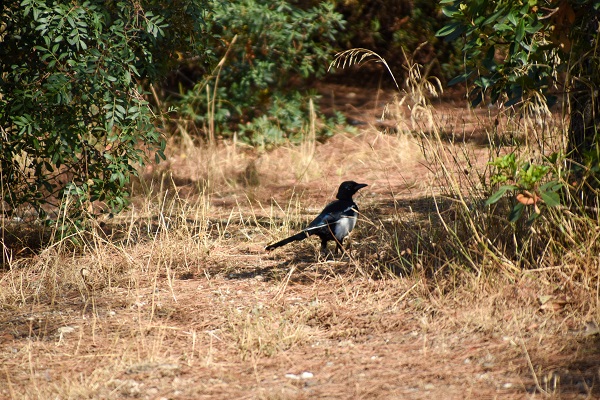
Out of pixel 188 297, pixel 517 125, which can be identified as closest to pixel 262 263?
pixel 188 297

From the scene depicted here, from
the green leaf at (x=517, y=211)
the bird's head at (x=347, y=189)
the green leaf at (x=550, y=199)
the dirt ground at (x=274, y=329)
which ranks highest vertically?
the green leaf at (x=550, y=199)

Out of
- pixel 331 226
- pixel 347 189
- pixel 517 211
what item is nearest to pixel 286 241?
pixel 331 226

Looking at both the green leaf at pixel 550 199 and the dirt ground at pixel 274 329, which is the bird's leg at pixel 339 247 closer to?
the dirt ground at pixel 274 329

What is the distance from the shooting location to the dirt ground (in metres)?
3.45

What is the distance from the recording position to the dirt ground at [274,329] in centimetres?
345

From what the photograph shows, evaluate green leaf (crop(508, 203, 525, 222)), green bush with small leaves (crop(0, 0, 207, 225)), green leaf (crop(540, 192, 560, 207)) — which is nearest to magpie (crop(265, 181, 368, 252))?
green bush with small leaves (crop(0, 0, 207, 225))

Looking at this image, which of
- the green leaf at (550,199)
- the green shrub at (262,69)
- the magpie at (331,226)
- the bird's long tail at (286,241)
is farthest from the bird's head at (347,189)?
the green shrub at (262,69)

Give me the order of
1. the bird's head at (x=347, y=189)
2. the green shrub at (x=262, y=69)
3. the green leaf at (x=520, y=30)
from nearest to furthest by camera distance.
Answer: the green leaf at (x=520, y=30) < the bird's head at (x=347, y=189) < the green shrub at (x=262, y=69)

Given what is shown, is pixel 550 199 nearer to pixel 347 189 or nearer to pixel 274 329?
pixel 274 329

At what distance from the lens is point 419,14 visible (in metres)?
11.9

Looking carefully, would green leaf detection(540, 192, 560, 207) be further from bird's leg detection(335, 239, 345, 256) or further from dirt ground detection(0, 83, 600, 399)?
bird's leg detection(335, 239, 345, 256)

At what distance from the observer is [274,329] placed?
407 cm

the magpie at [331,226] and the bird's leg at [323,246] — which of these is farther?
the bird's leg at [323,246]

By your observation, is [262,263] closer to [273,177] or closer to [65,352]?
[65,352]
